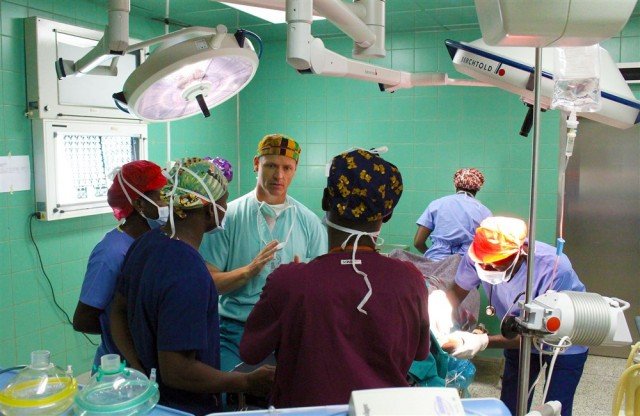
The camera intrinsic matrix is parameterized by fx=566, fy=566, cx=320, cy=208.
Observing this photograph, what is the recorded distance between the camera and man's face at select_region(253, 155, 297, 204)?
9.12 feet

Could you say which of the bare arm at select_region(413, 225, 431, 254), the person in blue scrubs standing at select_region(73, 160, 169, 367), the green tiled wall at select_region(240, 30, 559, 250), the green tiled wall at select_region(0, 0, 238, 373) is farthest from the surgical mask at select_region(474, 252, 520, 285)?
the green tiled wall at select_region(0, 0, 238, 373)

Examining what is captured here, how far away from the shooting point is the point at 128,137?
13.3ft

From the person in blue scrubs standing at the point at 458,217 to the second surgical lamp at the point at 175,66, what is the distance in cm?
273

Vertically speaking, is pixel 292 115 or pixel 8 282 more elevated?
pixel 292 115

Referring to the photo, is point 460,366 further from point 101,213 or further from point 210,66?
point 101,213

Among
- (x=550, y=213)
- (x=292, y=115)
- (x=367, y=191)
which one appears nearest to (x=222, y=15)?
(x=292, y=115)

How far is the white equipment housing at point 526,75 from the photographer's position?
1548 mm

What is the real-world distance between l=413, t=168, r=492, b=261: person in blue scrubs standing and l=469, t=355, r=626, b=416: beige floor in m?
0.96

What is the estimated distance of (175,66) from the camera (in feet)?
4.39

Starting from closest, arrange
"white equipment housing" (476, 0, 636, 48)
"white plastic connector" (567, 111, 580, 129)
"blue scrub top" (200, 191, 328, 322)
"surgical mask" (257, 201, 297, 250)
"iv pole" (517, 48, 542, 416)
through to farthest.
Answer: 1. "white equipment housing" (476, 0, 636, 48)
2. "iv pole" (517, 48, 542, 416)
3. "white plastic connector" (567, 111, 580, 129)
4. "blue scrub top" (200, 191, 328, 322)
5. "surgical mask" (257, 201, 297, 250)

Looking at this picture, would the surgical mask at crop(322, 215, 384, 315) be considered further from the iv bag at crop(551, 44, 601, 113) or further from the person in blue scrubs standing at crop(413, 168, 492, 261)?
the person in blue scrubs standing at crop(413, 168, 492, 261)

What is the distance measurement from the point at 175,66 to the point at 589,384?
3.80 m

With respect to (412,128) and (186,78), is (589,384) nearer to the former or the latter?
(412,128)

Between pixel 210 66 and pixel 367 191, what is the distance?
51 cm
